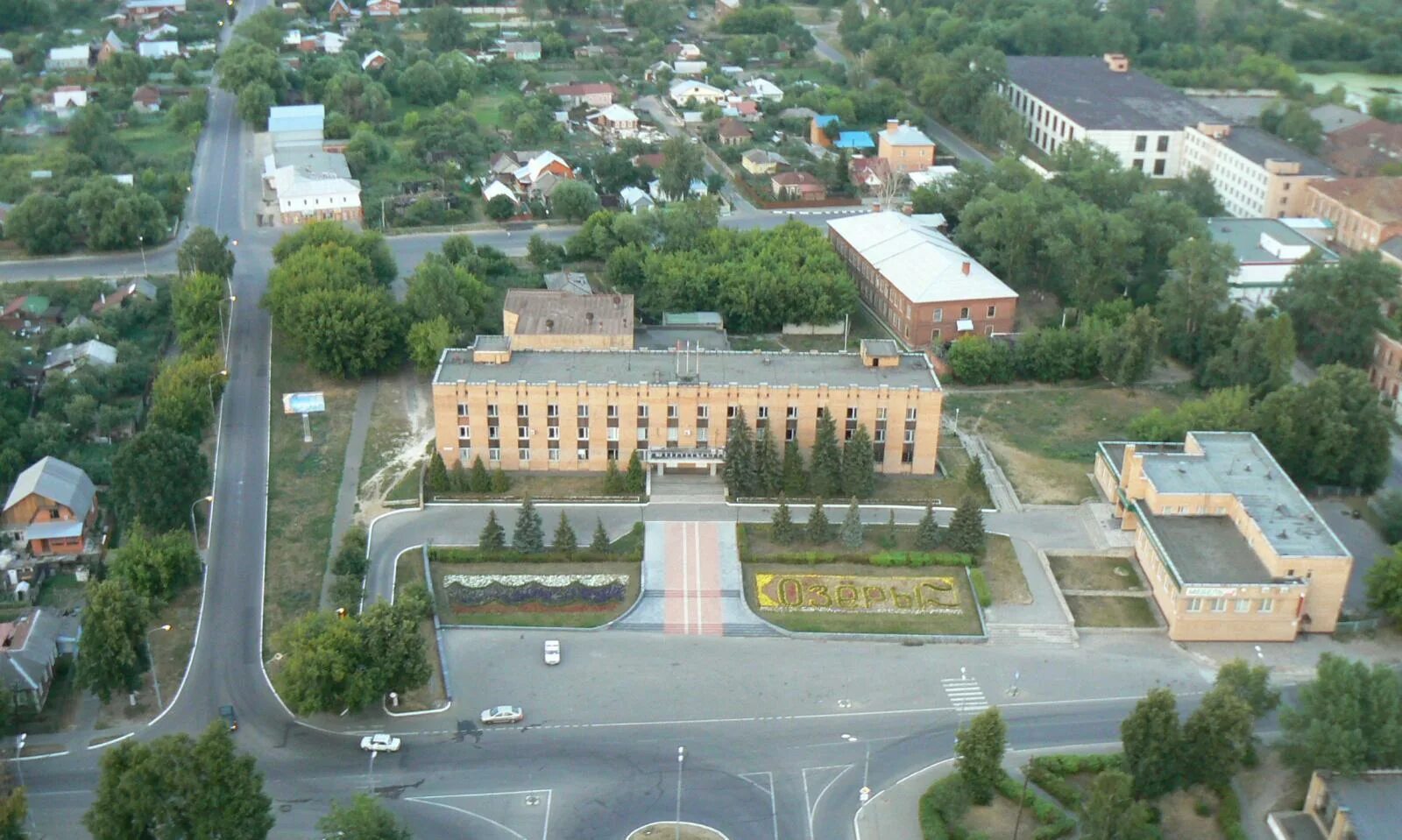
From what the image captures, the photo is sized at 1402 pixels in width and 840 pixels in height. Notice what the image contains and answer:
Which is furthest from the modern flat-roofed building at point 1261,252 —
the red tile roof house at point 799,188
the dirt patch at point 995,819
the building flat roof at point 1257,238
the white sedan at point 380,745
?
the white sedan at point 380,745

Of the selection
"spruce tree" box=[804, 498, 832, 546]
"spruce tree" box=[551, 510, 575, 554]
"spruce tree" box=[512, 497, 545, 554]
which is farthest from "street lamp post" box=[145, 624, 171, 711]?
"spruce tree" box=[804, 498, 832, 546]

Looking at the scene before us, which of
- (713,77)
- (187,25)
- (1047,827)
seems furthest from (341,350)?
(187,25)

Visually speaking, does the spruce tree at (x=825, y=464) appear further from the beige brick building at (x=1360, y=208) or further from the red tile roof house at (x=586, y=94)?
the red tile roof house at (x=586, y=94)

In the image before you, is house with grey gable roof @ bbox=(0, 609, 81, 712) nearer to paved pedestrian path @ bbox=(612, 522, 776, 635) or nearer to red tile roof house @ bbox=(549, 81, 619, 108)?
paved pedestrian path @ bbox=(612, 522, 776, 635)

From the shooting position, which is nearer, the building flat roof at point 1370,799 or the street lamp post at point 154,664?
the building flat roof at point 1370,799

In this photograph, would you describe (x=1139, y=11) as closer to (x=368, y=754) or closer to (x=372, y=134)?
(x=372, y=134)

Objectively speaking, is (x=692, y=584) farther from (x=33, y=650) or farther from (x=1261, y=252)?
(x=1261, y=252)
